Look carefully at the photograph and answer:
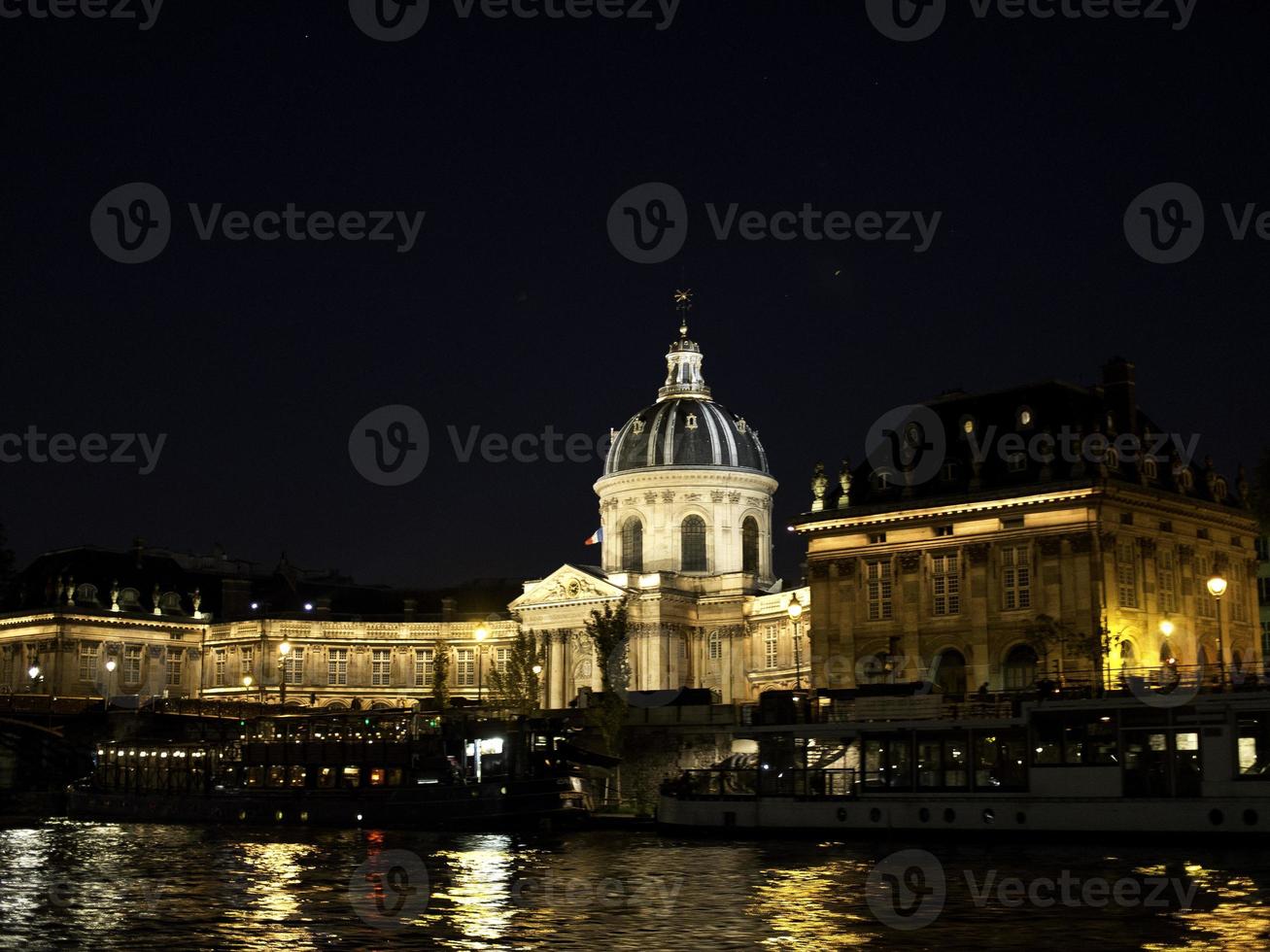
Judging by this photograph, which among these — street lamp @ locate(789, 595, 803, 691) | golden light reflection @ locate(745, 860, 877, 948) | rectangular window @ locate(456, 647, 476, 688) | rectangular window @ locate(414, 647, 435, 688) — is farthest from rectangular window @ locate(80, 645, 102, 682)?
golden light reflection @ locate(745, 860, 877, 948)

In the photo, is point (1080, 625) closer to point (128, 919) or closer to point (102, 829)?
point (102, 829)

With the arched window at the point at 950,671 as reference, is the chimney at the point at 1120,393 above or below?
above

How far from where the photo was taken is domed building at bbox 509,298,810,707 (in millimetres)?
126500

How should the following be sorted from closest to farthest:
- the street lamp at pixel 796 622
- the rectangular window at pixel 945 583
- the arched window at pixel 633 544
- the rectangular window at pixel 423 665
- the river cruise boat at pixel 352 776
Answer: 1. the river cruise boat at pixel 352 776
2. the street lamp at pixel 796 622
3. the rectangular window at pixel 945 583
4. the arched window at pixel 633 544
5. the rectangular window at pixel 423 665

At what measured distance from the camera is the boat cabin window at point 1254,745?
55531 mm

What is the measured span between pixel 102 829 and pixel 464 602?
255ft

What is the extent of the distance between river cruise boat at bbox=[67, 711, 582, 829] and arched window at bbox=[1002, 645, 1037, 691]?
2310 cm

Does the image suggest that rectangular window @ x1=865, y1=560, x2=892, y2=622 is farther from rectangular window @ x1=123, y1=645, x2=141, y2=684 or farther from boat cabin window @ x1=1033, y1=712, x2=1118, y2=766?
rectangular window @ x1=123, y1=645, x2=141, y2=684

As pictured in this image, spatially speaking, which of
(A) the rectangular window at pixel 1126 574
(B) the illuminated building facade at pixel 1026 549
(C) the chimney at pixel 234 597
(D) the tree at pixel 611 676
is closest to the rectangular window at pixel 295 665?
(C) the chimney at pixel 234 597

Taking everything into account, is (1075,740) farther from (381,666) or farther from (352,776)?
(381,666)

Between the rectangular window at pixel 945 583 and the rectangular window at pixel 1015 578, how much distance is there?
2429mm

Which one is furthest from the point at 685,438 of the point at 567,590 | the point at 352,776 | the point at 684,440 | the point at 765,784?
the point at 765,784

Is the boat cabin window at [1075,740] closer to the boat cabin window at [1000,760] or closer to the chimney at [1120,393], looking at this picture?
the boat cabin window at [1000,760]

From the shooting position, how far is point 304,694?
140 meters
